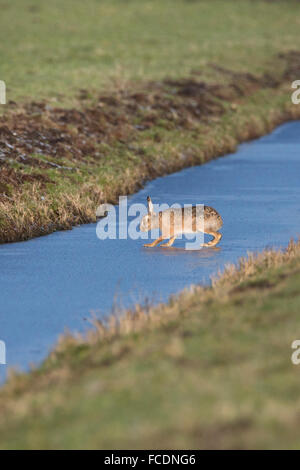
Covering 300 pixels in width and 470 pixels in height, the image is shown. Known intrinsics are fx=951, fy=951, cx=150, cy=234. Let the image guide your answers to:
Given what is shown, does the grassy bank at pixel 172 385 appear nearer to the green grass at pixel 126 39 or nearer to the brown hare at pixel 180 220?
the brown hare at pixel 180 220

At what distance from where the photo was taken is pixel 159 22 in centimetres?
8512

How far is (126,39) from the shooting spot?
7212 centimetres

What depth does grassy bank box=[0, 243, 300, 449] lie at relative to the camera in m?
8.37

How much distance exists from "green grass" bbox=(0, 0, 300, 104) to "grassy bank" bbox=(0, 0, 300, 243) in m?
0.13

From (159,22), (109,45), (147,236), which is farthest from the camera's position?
(159,22)

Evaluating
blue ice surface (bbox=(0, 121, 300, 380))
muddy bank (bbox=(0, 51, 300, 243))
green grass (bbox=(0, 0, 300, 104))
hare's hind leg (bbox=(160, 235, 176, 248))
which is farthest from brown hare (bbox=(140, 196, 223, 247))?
green grass (bbox=(0, 0, 300, 104))

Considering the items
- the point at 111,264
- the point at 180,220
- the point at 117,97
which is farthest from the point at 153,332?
the point at 117,97

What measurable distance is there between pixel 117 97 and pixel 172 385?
34.0 meters

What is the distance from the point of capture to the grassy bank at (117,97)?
85.6ft

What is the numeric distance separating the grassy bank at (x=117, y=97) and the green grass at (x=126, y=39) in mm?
128

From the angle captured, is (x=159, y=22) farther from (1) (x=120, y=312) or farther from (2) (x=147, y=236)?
(1) (x=120, y=312)

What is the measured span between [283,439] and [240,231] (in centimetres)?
1417

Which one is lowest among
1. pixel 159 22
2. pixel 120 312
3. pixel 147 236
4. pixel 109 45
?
pixel 120 312
